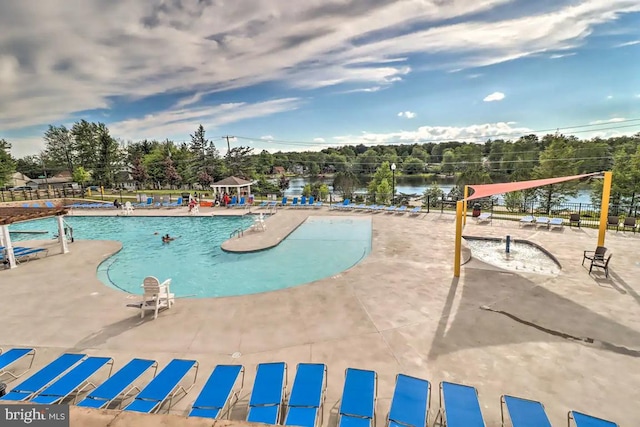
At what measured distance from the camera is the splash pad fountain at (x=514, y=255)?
947cm

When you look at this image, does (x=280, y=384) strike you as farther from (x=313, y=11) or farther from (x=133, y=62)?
(x=133, y=62)

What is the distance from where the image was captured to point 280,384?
4.01m

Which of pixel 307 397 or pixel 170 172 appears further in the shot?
pixel 170 172

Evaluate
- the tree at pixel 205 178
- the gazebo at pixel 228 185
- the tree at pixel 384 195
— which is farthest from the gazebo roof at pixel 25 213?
the tree at pixel 205 178

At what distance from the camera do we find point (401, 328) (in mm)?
5992

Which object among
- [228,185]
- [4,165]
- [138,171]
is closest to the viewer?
[228,185]

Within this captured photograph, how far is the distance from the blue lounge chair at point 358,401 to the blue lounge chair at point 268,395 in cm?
76

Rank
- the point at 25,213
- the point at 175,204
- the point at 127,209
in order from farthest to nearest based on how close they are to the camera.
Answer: the point at 175,204, the point at 127,209, the point at 25,213

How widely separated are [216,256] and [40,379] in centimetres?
805

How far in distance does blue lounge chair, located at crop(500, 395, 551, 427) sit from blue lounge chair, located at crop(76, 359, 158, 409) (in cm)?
465

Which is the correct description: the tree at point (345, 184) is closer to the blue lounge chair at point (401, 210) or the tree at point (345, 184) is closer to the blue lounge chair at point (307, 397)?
the blue lounge chair at point (401, 210)

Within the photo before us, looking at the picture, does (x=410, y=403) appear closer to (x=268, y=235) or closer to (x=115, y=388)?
(x=115, y=388)

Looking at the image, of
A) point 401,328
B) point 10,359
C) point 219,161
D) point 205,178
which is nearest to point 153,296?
point 10,359

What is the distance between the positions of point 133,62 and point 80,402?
78.1ft
